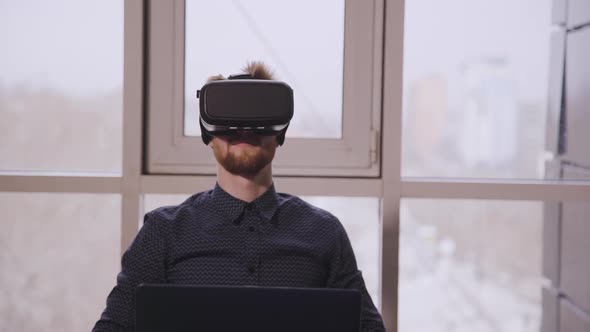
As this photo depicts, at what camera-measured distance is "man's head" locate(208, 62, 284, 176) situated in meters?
1.64

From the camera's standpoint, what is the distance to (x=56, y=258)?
90.3 inches

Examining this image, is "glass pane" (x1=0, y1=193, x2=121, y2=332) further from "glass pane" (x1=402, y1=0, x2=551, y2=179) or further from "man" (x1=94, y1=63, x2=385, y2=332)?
"glass pane" (x1=402, y1=0, x2=551, y2=179)

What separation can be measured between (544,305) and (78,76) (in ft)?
6.55

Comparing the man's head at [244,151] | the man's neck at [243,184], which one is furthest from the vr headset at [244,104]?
the man's neck at [243,184]

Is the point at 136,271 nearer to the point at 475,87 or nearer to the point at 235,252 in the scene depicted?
the point at 235,252

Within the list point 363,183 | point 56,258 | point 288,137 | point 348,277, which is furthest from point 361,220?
point 56,258

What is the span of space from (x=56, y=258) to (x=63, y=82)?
2.17ft

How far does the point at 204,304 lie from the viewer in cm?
111


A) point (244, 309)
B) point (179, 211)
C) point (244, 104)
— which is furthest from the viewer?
point (179, 211)

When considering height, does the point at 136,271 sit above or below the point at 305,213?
below

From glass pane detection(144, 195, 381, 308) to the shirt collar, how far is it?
54 cm

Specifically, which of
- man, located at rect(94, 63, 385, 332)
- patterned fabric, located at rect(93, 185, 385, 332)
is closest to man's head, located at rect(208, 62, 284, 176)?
man, located at rect(94, 63, 385, 332)

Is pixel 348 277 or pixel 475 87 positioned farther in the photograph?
pixel 475 87

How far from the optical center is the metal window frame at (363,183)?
84.4 inches
